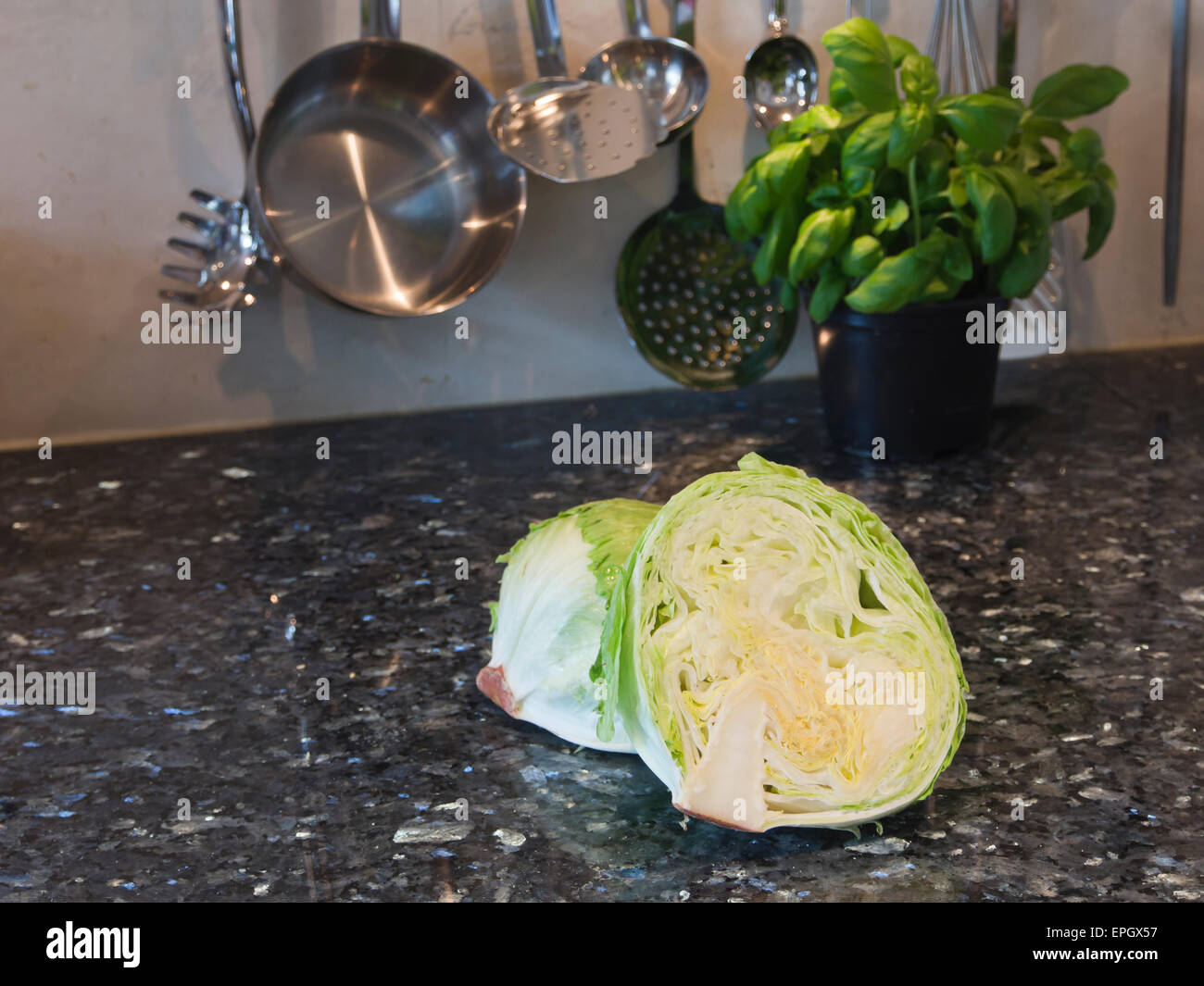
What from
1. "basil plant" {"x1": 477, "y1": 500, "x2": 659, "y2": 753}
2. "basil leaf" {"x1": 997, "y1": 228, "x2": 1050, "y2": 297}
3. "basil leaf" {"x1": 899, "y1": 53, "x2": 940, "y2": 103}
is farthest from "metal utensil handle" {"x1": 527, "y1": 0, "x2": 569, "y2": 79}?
"basil plant" {"x1": 477, "y1": 500, "x2": 659, "y2": 753}

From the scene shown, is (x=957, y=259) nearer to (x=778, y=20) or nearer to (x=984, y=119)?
(x=984, y=119)

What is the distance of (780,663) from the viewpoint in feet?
1.74

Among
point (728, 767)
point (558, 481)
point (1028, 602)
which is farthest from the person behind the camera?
point (558, 481)

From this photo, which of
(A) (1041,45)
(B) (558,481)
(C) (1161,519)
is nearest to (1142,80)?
(A) (1041,45)

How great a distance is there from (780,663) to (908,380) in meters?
0.57

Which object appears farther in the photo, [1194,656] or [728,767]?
[1194,656]

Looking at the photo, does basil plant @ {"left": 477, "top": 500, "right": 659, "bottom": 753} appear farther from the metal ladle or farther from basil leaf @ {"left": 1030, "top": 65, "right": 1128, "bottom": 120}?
the metal ladle

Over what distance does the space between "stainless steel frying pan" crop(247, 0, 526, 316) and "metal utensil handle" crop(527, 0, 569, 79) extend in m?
0.07

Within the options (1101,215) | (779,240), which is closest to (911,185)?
(779,240)

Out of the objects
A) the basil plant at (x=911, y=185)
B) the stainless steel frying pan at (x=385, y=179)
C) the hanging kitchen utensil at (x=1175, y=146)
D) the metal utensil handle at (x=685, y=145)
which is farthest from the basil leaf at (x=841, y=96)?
the hanging kitchen utensil at (x=1175, y=146)

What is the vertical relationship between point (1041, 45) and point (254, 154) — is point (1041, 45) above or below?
above

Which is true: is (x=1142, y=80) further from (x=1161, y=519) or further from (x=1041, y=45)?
(x=1161, y=519)

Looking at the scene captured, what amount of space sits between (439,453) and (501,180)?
0.92ft

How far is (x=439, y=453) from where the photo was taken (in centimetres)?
117
